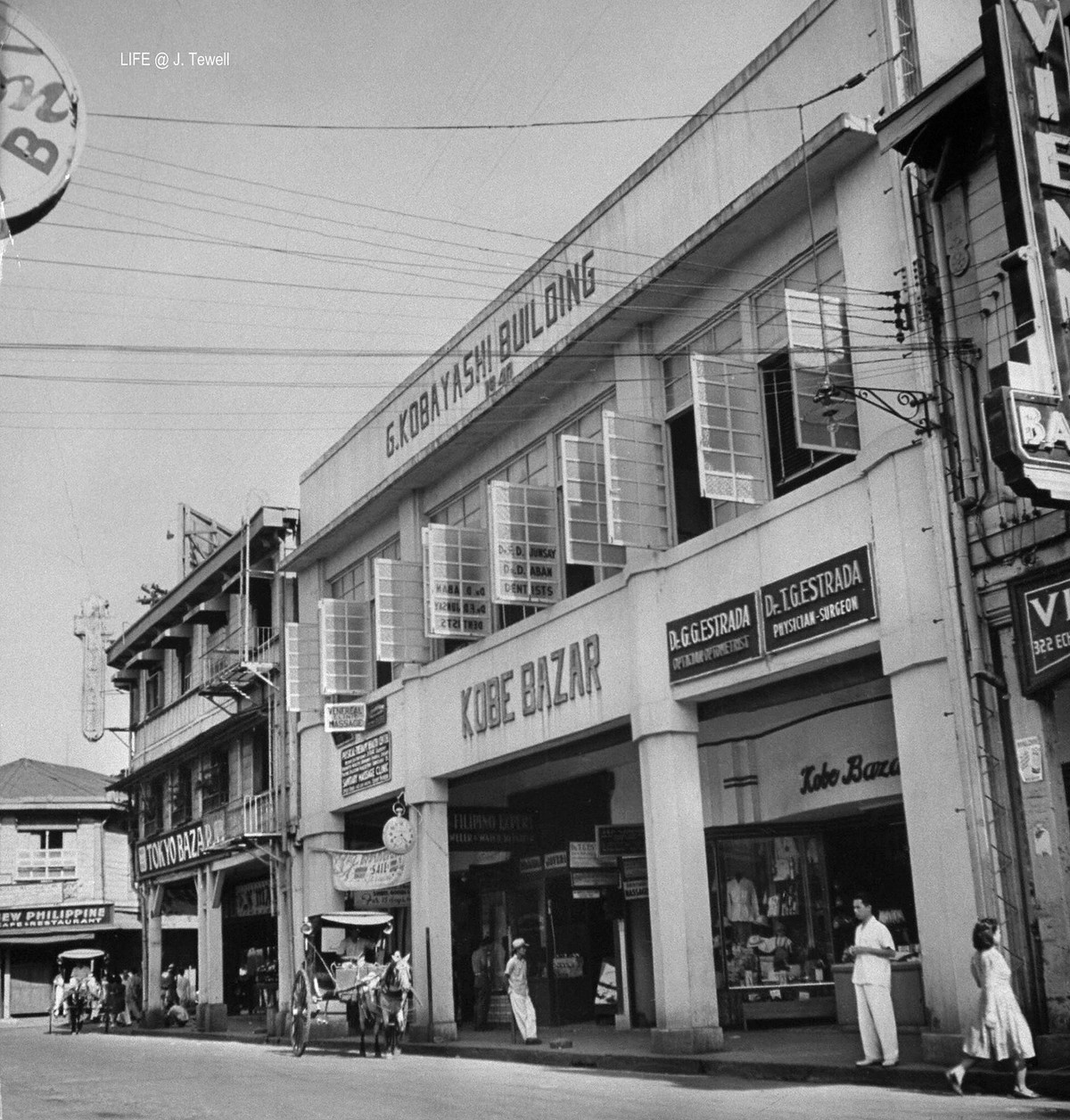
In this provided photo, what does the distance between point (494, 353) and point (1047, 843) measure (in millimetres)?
13726

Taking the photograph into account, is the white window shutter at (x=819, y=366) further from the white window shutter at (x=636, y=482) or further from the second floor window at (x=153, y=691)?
the second floor window at (x=153, y=691)

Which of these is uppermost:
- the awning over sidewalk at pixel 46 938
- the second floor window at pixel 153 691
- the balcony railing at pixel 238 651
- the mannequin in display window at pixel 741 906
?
the second floor window at pixel 153 691

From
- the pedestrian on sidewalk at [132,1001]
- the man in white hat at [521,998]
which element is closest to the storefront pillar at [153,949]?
the pedestrian on sidewalk at [132,1001]

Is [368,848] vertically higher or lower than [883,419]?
lower

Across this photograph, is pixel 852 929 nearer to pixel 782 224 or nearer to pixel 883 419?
pixel 883 419

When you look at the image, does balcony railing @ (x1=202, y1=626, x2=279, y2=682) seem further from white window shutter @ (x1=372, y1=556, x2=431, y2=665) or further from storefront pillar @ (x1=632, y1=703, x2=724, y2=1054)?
storefront pillar @ (x1=632, y1=703, x2=724, y2=1054)

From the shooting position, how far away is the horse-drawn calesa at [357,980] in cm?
2408

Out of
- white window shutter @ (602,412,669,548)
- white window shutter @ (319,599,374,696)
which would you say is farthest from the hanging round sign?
white window shutter @ (602,412,669,548)

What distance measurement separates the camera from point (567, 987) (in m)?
26.7

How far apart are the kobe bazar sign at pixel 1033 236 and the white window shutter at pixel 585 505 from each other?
8024 millimetres

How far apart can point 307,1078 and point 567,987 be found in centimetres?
835

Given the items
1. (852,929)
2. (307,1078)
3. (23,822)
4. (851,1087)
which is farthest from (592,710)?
(23,822)

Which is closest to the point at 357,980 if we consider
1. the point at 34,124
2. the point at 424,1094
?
the point at 424,1094

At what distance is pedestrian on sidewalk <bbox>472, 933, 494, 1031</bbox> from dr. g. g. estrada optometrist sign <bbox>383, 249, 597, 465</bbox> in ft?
30.9
